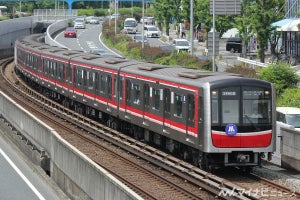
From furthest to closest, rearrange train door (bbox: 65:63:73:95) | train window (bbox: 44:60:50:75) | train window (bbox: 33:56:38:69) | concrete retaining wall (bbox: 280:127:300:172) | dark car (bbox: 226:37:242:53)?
dark car (bbox: 226:37:242:53), train window (bbox: 33:56:38:69), train window (bbox: 44:60:50:75), train door (bbox: 65:63:73:95), concrete retaining wall (bbox: 280:127:300:172)

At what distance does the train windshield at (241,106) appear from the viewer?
21.1 meters

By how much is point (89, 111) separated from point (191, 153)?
14.2 metres

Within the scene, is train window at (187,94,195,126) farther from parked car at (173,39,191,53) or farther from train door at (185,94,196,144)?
parked car at (173,39,191,53)

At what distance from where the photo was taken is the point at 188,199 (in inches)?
751

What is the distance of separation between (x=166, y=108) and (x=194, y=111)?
2750 mm

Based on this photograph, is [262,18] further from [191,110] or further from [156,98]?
[191,110]

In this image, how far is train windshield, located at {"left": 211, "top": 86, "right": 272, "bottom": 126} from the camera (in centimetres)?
2111

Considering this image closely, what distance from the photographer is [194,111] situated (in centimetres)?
2178

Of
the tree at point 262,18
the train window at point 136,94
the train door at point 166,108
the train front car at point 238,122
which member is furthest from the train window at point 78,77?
the tree at point 262,18

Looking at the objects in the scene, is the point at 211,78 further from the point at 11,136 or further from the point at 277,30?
the point at 277,30

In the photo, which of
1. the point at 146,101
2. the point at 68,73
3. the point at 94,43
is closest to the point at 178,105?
the point at 146,101

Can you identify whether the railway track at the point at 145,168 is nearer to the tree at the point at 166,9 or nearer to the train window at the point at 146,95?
the train window at the point at 146,95

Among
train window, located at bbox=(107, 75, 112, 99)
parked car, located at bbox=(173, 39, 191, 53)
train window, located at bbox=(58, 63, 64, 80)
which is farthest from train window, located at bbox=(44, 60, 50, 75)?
parked car, located at bbox=(173, 39, 191, 53)

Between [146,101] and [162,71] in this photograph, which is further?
[146,101]
